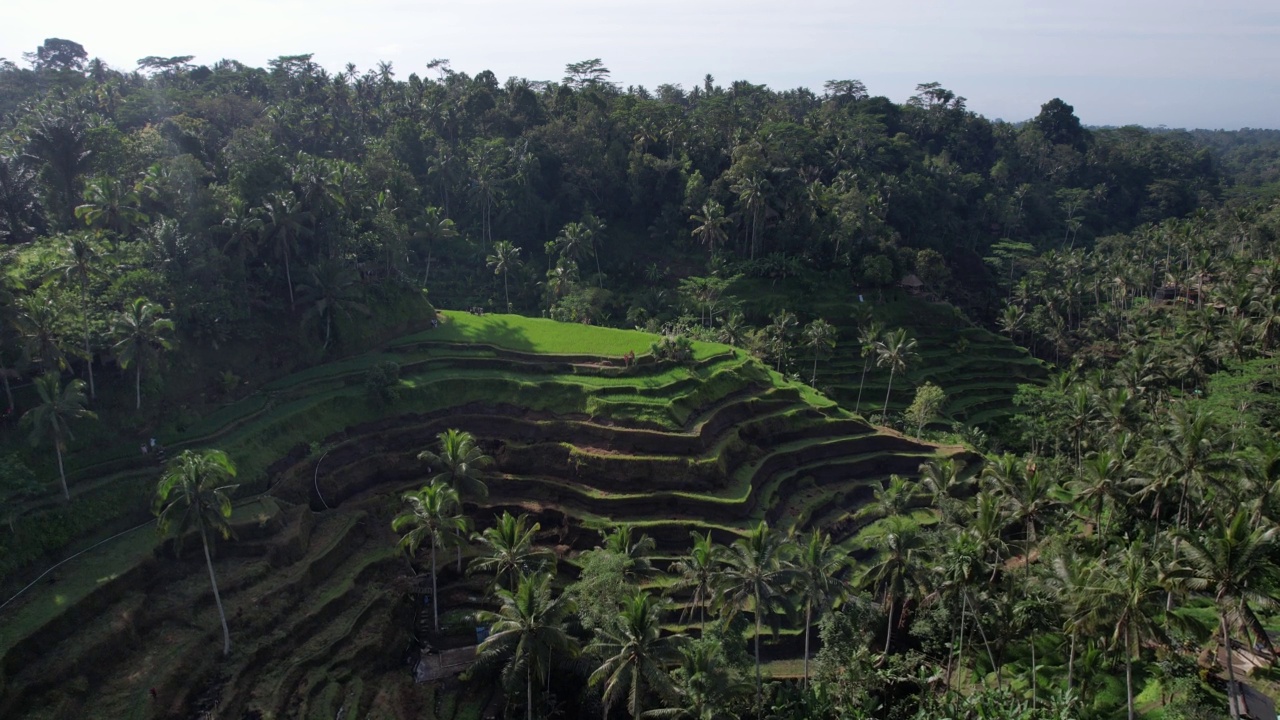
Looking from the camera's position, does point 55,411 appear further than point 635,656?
Yes

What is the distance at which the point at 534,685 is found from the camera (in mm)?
32469

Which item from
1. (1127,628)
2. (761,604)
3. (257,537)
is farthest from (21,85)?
(1127,628)

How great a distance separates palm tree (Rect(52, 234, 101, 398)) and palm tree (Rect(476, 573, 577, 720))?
24419 millimetres

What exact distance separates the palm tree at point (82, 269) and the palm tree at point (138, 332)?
4.09 feet

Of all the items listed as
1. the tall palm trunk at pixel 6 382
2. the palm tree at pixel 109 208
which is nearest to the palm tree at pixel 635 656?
the tall palm trunk at pixel 6 382

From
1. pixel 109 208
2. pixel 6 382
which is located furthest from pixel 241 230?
pixel 6 382

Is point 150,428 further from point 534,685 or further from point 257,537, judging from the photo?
point 534,685

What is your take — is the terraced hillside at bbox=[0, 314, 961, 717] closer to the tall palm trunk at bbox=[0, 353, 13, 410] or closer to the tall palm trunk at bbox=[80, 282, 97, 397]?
the tall palm trunk at bbox=[80, 282, 97, 397]

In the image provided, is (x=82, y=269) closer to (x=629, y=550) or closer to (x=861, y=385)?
(x=629, y=550)

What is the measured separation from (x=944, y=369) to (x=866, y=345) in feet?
34.2

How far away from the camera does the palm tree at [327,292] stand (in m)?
47.3

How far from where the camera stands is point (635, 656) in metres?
27.5

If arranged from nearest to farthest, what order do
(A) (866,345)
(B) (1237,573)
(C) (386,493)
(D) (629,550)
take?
1. (B) (1237,573)
2. (D) (629,550)
3. (C) (386,493)
4. (A) (866,345)

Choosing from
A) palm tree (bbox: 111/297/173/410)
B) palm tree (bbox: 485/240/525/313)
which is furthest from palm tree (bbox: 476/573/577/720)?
palm tree (bbox: 485/240/525/313)
